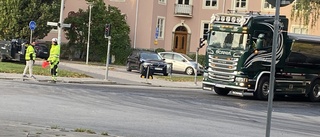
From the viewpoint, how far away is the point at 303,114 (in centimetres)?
2275

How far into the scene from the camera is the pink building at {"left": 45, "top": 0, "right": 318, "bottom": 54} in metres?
60.4

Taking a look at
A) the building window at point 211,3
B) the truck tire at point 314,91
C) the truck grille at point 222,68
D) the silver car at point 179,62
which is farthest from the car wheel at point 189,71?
the truck grille at point 222,68

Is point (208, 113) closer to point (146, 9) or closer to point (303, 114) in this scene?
point (303, 114)

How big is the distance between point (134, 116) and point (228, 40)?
1179 cm

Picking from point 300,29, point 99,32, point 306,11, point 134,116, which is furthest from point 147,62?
point 134,116

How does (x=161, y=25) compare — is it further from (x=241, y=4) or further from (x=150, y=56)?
(x=150, y=56)

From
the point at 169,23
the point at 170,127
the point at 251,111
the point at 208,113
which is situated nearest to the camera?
the point at 170,127

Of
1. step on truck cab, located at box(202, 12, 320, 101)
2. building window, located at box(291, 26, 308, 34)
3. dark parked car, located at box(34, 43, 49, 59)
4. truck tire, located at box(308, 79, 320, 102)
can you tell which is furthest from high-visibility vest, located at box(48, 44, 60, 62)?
building window, located at box(291, 26, 308, 34)

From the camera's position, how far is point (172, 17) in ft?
206

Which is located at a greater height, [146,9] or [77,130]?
[146,9]

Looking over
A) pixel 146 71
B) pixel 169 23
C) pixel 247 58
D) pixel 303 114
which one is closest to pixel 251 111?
pixel 303 114

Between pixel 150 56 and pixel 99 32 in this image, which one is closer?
pixel 150 56

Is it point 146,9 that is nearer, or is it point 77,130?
point 77,130

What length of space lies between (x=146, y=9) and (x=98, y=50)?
640 centimetres
